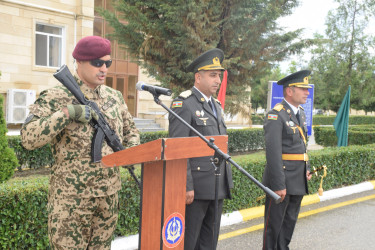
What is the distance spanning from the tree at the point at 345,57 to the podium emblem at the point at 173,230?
2516 cm

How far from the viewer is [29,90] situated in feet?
52.4

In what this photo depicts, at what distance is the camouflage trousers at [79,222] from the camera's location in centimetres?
240

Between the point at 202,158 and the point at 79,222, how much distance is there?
129 centimetres

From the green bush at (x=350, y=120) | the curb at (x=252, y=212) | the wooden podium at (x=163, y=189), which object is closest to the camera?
the wooden podium at (x=163, y=189)

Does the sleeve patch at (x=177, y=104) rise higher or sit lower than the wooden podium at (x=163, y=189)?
higher

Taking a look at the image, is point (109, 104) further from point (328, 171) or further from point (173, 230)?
point (328, 171)

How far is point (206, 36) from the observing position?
9289 millimetres

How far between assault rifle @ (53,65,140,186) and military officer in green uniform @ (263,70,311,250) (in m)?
1.94

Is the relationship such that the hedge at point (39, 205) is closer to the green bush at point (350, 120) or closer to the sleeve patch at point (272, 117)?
the sleeve patch at point (272, 117)

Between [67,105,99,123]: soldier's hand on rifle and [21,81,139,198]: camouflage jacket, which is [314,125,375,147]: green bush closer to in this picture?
[21,81,139,198]: camouflage jacket

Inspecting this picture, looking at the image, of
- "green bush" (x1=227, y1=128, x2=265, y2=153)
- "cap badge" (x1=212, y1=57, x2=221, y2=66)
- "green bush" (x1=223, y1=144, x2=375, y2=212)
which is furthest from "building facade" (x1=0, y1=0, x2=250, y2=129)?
"cap badge" (x1=212, y1=57, x2=221, y2=66)

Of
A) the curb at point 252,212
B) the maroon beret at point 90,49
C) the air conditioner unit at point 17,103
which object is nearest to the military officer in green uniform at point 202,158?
the maroon beret at point 90,49

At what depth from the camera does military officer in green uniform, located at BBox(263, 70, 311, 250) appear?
3.91 meters

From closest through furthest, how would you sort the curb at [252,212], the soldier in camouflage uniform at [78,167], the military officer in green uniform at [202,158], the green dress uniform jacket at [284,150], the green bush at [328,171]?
the soldier in camouflage uniform at [78,167] → the military officer in green uniform at [202,158] → the green dress uniform jacket at [284,150] → the curb at [252,212] → the green bush at [328,171]
